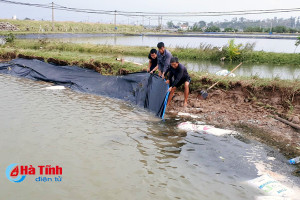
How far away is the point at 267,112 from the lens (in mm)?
6484

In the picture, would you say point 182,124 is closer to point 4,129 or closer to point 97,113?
point 97,113

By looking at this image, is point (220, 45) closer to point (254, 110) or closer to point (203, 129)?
point (254, 110)

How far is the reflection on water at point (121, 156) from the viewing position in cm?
373

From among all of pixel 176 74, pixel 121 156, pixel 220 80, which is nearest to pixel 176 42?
pixel 220 80

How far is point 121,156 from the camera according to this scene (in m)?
4.63

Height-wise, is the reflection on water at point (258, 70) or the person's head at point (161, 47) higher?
the person's head at point (161, 47)

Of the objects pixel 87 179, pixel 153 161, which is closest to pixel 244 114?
pixel 153 161

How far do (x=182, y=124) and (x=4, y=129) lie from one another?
3.80 m

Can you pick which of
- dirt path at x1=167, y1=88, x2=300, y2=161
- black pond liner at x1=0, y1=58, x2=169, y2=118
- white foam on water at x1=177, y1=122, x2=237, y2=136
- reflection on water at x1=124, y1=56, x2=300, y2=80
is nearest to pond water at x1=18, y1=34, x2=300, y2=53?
reflection on water at x1=124, y1=56, x2=300, y2=80

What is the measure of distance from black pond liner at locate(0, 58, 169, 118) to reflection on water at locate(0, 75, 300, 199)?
0.65 metres

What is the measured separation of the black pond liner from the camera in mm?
7012

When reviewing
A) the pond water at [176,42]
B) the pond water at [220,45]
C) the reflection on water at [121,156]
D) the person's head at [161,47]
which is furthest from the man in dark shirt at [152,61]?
the pond water at [176,42]

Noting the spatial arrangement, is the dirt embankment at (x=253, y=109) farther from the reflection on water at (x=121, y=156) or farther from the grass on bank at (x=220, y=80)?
the reflection on water at (x=121, y=156)

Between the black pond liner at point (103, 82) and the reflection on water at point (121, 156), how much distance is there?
0.65 m
